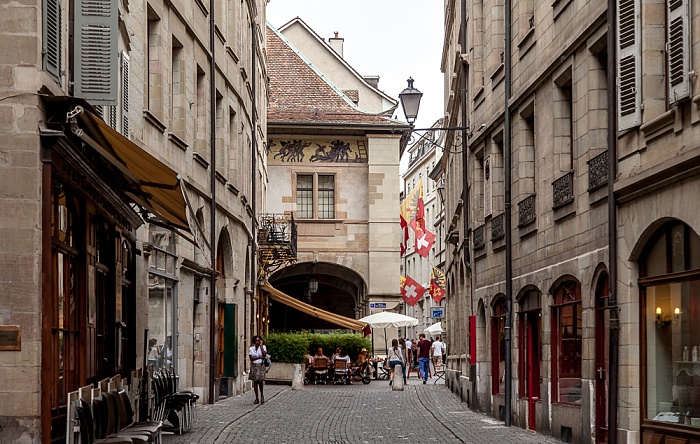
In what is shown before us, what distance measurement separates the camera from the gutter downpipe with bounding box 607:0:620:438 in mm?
14539

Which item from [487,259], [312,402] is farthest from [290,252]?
[487,259]

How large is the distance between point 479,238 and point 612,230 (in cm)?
1208

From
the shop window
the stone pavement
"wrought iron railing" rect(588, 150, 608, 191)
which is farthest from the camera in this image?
the stone pavement

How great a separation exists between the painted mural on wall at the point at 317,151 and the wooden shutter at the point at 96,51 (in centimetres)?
3890

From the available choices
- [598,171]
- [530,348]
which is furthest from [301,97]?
[598,171]

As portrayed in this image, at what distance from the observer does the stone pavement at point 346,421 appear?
18.5 meters

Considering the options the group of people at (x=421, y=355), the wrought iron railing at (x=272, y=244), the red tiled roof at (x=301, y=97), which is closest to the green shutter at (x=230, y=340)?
the group of people at (x=421, y=355)

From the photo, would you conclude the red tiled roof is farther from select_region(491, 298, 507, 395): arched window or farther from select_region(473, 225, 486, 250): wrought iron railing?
select_region(491, 298, 507, 395): arched window

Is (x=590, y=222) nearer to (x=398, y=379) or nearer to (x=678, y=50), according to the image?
(x=678, y=50)

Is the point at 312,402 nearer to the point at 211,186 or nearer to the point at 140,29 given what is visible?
the point at 211,186

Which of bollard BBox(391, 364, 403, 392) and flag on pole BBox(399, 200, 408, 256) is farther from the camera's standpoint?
flag on pole BBox(399, 200, 408, 256)

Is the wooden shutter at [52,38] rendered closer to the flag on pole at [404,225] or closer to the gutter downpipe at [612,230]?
the gutter downpipe at [612,230]

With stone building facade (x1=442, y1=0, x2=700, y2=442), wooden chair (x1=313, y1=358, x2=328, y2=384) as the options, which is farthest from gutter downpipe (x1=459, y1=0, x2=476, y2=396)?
wooden chair (x1=313, y1=358, x2=328, y2=384)

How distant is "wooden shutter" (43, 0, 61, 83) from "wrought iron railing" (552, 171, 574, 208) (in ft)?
25.6
